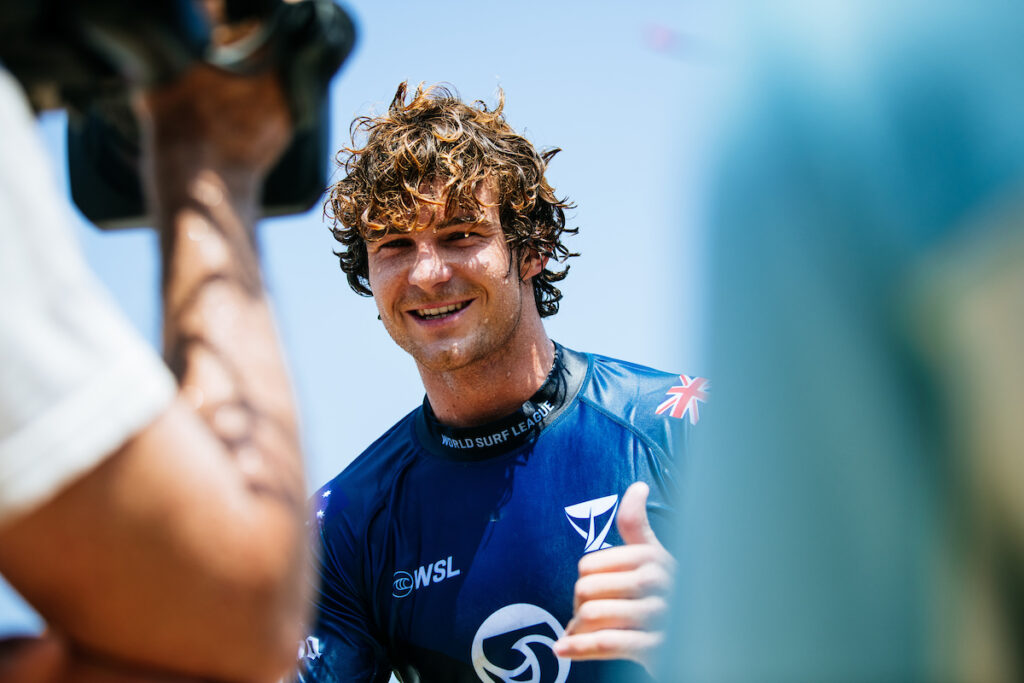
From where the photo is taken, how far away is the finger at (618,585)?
223 centimetres

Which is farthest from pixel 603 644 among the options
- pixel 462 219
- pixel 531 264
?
pixel 531 264

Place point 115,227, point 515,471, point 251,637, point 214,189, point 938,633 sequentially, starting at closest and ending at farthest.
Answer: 1. point 938,633
2. point 251,637
3. point 214,189
4. point 115,227
5. point 515,471

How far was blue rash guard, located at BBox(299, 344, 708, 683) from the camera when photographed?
11.3ft

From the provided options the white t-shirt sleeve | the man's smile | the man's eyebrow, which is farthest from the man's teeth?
the white t-shirt sleeve

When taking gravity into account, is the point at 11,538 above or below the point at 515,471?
below

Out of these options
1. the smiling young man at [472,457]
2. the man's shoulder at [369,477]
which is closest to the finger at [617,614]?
the smiling young man at [472,457]

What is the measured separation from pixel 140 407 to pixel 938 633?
27.3 inches

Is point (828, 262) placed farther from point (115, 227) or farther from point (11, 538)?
point (115, 227)

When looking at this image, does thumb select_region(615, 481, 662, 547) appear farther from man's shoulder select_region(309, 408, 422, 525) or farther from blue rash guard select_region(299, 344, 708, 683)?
man's shoulder select_region(309, 408, 422, 525)

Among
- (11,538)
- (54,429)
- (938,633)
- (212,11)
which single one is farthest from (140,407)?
(938,633)

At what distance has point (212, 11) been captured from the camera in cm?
111

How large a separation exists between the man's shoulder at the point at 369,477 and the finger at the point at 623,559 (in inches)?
74.5

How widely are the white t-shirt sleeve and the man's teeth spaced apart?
304 centimetres

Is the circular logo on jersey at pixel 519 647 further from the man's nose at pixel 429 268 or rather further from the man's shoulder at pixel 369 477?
the man's nose at pixel 429 268
